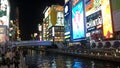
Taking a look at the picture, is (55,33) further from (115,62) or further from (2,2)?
(115,62)

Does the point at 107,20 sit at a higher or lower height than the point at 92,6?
lower

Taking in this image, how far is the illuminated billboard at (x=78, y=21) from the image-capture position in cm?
8928

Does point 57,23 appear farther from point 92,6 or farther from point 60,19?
point 92,6

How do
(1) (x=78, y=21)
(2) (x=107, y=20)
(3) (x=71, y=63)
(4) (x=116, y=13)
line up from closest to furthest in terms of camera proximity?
(3) (x=71, y=63)
(4) (x=116, y=13)
(2) (x=107, y=20)
(1) (x=78, y=21)

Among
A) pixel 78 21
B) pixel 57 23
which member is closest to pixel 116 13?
pixel 78 21

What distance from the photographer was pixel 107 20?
66812 mm

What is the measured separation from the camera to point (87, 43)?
8138 cm

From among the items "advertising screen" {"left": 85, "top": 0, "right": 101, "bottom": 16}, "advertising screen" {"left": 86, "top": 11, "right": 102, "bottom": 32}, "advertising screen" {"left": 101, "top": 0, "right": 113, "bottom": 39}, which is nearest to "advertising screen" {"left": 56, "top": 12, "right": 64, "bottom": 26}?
"advertising screen" {"left": 85, "top": 0, "right": 101, "bottom": 16}

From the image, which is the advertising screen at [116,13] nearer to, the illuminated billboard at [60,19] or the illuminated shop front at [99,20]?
the illuminated shop front at [99,20]

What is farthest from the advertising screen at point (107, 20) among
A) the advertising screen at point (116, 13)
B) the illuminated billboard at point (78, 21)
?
the illuminated billboard at point (78, 21)

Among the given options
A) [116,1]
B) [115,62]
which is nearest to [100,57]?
[115,62]

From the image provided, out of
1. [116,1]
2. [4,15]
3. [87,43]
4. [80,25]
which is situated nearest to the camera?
[116,1]

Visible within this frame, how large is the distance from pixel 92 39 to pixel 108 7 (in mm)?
13000

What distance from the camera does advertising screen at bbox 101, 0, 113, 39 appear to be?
65.1 meters
